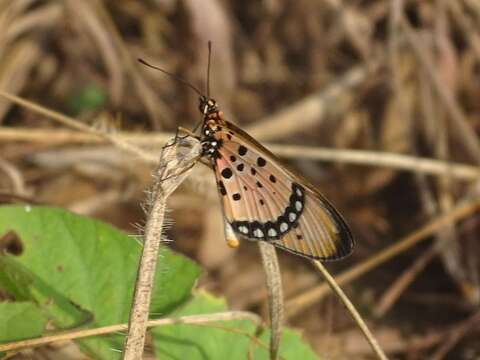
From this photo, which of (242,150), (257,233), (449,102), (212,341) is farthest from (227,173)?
(449,102)

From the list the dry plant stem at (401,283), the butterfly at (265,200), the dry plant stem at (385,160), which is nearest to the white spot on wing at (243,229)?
the butterfly at (265,200)

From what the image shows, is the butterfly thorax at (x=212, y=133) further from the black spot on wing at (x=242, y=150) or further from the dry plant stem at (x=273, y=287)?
the dry plant stem at (x=273, y=287)

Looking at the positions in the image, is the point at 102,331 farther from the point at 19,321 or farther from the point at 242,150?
the point at 242,150

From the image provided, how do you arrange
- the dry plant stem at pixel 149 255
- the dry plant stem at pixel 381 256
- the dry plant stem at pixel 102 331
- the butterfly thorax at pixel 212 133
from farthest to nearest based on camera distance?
the dry plant stem at pixel 381 256 < the butterfly thorax at pixel 212 133 < the dry plant stem at pixel 102 331 < the dry plant stem at pixel 149 255

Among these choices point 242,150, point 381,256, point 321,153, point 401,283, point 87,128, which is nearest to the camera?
point 242,150

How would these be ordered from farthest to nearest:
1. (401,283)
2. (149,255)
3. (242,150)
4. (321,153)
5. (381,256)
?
(401,283)
(321,153)
(381,256)
(242,150)
(149,255)
